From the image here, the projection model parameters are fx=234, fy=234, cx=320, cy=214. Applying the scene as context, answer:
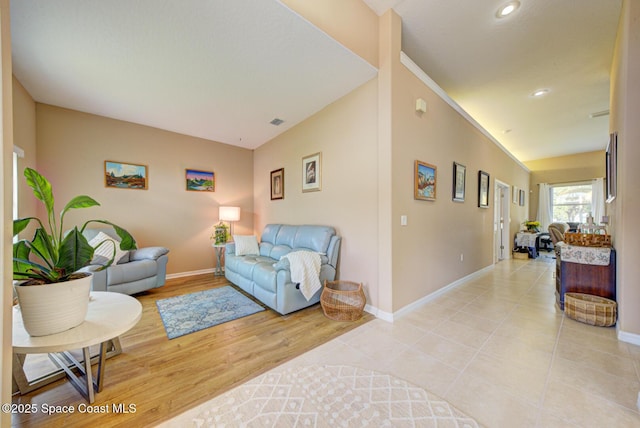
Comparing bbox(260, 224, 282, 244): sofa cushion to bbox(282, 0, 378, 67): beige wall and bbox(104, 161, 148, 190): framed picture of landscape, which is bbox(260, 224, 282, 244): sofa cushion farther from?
bbox(282, 0, 378, 67): beige wall

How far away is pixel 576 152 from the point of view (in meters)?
6.91

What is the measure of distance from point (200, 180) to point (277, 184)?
150cm

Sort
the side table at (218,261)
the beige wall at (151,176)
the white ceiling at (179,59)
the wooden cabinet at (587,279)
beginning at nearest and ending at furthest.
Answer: the white ceiling at (179,59), the wooden cabinet at (587,279), the beige wall at (151,176), the side table at (218,261)

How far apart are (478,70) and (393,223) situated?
251cm

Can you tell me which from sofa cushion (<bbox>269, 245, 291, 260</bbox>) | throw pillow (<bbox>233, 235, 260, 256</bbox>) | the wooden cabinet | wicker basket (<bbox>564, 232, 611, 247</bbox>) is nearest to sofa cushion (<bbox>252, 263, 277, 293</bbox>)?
sofa cushion (<bbox>269, 245, 291, 260</bbox>)

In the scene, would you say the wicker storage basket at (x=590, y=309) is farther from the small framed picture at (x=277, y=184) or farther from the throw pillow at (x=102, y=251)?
the throw pillow at (x=102, y=251)

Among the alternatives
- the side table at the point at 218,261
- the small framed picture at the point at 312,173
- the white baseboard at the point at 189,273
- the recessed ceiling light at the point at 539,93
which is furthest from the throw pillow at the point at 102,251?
the recessed ceiling light at the point at 539,93

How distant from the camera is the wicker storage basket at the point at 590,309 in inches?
88.6

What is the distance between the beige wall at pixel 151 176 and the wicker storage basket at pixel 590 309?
5022 mm

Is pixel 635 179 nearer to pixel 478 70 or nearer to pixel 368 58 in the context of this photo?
pixel 478 70

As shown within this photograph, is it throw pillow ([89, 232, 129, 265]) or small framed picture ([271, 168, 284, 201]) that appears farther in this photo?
small framed picture ([271, 168, 284, 201])

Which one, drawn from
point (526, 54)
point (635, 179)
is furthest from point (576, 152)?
point (635, 179)

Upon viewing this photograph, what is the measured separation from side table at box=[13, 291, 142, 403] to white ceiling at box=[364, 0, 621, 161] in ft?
11.0

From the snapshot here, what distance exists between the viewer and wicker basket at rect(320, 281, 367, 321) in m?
2.49
